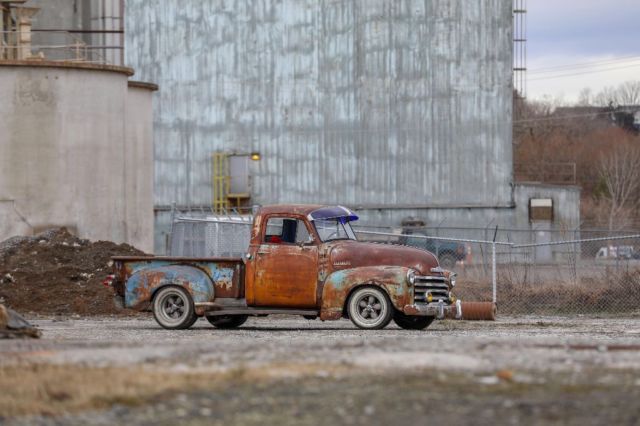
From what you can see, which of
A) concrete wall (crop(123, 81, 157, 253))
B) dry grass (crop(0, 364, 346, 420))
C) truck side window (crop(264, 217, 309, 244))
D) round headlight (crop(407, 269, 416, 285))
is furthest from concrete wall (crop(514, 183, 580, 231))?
dry grass (crop(0, 364, 346, 420))

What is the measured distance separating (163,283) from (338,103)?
32.9 metres

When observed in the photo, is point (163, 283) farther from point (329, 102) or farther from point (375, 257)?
point (329, 102)

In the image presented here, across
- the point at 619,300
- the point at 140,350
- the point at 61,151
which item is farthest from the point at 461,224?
the point at 140,350

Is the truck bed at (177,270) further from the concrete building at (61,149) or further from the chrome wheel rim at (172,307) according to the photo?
the concrete building at (61,149)

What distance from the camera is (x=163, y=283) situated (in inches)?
842

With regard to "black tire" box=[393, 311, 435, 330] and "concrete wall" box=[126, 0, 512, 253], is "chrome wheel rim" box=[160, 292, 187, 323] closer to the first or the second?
"black tire" box=[393, 311, 435, 330]

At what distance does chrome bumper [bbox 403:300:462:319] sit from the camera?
20.0 m

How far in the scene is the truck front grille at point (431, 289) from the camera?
20.2 m

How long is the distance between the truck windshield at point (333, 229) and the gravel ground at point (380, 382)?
7.42 m

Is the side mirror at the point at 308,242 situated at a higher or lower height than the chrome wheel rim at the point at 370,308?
higher

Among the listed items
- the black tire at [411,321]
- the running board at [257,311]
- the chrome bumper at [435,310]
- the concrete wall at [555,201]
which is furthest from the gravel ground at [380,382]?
the concrete wall at [555,201]

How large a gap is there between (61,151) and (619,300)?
16.4 metres

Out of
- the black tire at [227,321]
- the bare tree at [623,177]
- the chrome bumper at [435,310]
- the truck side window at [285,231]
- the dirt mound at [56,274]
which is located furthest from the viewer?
the bare tree at [623,177]

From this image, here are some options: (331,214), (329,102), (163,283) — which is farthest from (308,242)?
(329,102)
